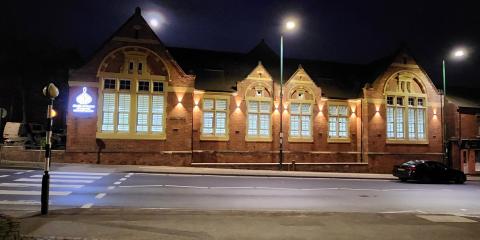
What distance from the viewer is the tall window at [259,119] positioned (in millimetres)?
29500

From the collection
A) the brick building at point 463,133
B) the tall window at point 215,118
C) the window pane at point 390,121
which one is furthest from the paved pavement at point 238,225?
the brick building at point 463,133

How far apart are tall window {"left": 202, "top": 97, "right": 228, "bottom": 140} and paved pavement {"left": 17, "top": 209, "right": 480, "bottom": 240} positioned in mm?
18625

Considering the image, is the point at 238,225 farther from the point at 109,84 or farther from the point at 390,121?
the point at 390,121

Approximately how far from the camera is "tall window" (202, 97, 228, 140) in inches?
1131

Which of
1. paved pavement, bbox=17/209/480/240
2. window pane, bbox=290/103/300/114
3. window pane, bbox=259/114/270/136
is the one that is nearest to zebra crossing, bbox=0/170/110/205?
paved pavement, bbox=17/209/480/240

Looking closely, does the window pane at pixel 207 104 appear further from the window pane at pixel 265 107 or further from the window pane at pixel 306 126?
the window pane at pixel 306 126

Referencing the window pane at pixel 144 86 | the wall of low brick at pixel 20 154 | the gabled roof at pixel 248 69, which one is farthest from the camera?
the gabled roof at pixel 248 69

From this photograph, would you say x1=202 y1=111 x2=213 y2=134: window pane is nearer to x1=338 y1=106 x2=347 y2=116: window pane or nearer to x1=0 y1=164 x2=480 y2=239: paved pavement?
x1=0 y1=164 x2=480 y2=239: paved pavement

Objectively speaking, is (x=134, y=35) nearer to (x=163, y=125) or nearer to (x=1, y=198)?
(x=163, y=125)

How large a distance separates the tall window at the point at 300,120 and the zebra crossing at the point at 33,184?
Answer: 15338 millimetres

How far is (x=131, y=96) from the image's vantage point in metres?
26.7

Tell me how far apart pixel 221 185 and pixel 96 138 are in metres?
12.3

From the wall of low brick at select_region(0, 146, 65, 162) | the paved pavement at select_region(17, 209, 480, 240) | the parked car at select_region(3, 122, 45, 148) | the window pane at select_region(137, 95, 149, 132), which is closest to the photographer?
the paved pavement at select_region(17, 209, 480, 240)

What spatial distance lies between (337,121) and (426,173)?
368 inches
